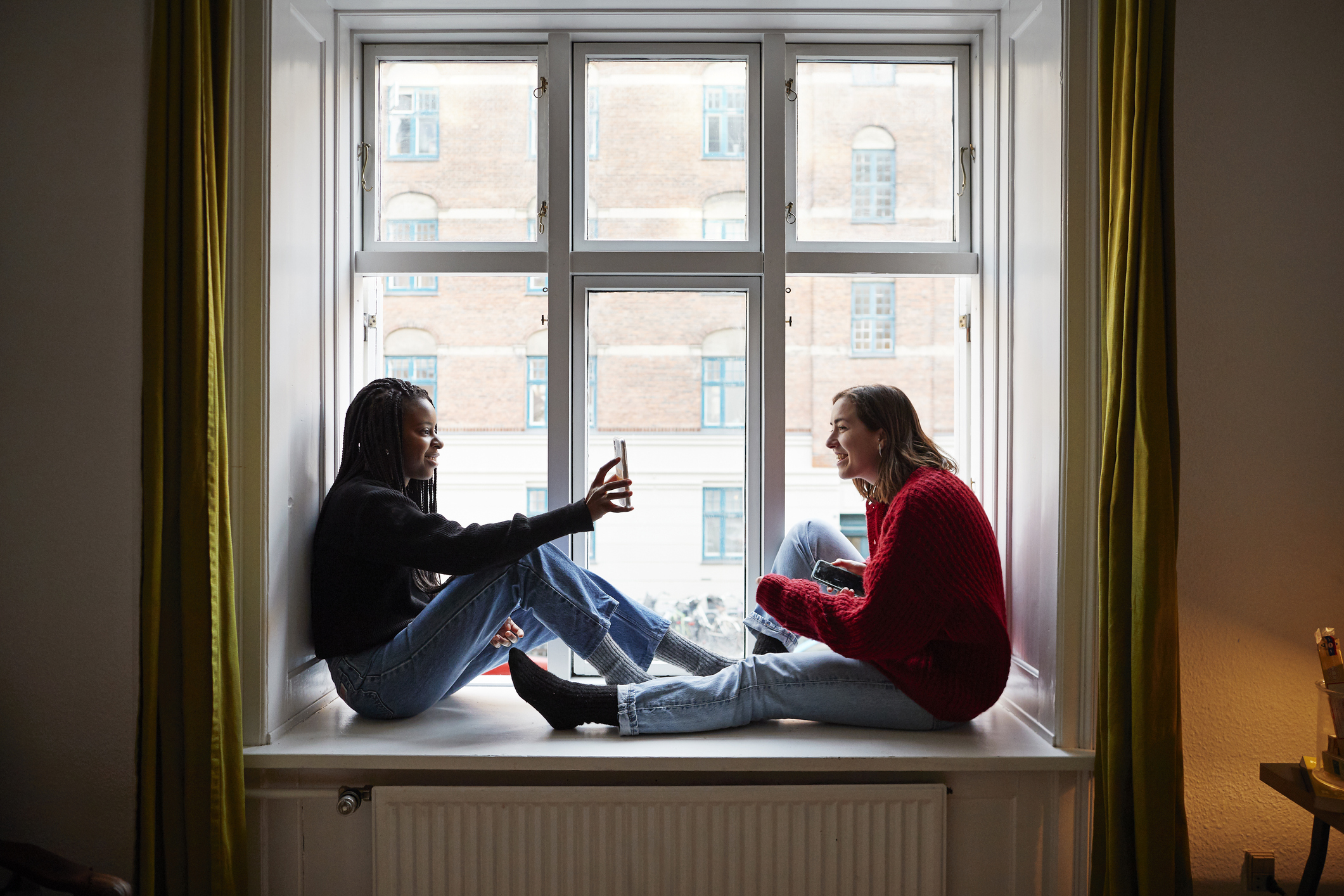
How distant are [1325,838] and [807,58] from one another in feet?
6.52

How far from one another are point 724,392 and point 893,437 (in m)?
0.49

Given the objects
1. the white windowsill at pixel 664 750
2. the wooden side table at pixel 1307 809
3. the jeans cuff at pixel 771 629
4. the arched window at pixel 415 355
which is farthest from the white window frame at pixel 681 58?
the wooden side table at pixel 1307 809

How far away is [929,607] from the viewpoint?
1657mm

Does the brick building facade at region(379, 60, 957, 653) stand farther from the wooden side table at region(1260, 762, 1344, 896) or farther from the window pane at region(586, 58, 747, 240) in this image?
the wooden side table at region(1260, 762, 1344, 896)

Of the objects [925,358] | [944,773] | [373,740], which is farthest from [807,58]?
[373,740]

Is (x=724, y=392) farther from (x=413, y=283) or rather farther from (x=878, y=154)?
(x=413, y=283)

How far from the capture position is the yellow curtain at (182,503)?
150cm

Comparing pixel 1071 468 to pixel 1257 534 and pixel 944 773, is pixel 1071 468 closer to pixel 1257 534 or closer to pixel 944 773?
pixel 1257 534

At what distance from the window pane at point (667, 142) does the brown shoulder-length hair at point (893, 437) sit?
587 mm

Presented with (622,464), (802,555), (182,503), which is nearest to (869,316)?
(802,555)

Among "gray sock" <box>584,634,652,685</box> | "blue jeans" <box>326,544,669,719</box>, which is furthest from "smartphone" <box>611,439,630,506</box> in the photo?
"gray sock" <box>584,634,652,685</box>

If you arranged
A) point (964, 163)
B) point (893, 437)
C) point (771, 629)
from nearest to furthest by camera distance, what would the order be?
point (893, 437)
point (771, 629)
point (964, 163)

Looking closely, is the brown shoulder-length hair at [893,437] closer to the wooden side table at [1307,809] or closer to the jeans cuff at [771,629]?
the jeans cuff at [771,629]

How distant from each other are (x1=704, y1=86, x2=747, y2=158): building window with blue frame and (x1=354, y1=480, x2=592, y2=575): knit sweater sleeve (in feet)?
3.45
